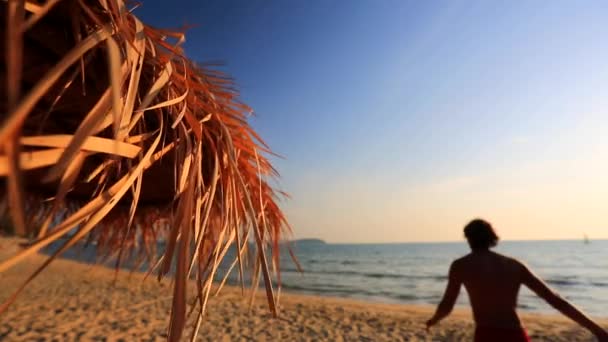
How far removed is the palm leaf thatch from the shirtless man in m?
1.69

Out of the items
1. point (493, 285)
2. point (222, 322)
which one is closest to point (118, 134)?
point (493, 285)

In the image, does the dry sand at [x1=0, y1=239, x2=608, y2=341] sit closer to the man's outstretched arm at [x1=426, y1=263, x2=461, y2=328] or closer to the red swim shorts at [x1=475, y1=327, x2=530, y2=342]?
the man's outstretched arm at [x1=426, y1=263, x2=461, y2=328]

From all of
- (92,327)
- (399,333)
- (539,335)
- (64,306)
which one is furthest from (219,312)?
(539,335)

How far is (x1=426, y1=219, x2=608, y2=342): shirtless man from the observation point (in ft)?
6.70

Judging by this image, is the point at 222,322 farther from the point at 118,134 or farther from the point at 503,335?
the point at 118,134

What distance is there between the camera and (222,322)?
6375 millimetres

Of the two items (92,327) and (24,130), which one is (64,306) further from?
(24,130)

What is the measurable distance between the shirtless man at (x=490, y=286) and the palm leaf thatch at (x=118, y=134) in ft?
5.53

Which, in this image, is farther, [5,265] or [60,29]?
[60,29]

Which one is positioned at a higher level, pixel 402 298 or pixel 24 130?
pixel 24 130

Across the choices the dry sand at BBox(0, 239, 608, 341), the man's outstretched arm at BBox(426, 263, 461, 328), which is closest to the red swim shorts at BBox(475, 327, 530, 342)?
the man's outstretched arm at BBox(426, 263, 461, 328)

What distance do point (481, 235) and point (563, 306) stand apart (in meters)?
0.62

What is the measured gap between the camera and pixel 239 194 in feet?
2.84

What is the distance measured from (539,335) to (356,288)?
8180 mm
